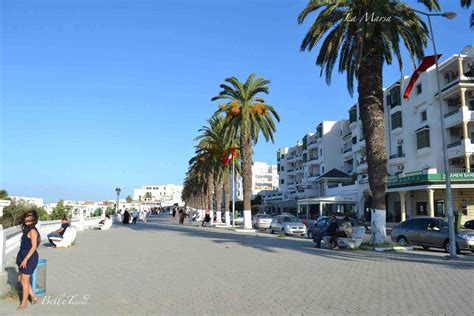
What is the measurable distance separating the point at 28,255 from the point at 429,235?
1734 centimetres

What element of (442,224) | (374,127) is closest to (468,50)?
(374,127)

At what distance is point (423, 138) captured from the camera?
4628 centimetres

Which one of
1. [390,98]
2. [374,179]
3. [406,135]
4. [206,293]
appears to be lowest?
[206,293]

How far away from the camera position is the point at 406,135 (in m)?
49.8

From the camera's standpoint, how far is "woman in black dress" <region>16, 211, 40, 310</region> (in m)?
8.02

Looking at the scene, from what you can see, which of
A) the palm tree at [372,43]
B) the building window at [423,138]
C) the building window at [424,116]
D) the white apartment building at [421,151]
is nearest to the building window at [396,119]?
the white apartment building at [421,151]

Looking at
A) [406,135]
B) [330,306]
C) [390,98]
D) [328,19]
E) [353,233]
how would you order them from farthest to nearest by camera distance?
1. [390,98]
2. [406,135]
3. [328,19]
4. [353,233]
5. [330,306]

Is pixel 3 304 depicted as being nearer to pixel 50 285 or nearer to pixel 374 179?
pixel 50 285

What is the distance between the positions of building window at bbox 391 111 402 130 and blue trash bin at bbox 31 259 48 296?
47.7 m

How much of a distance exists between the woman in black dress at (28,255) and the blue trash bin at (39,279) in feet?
1.23

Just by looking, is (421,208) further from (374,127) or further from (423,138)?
(374,127)

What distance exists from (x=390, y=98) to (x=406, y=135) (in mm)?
5830

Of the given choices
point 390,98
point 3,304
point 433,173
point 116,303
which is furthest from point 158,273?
point 390,98

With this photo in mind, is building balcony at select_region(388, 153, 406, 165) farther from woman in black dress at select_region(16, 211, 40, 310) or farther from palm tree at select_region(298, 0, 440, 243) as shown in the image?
woman in black dress at select_region(16, 211, 40, 310)
